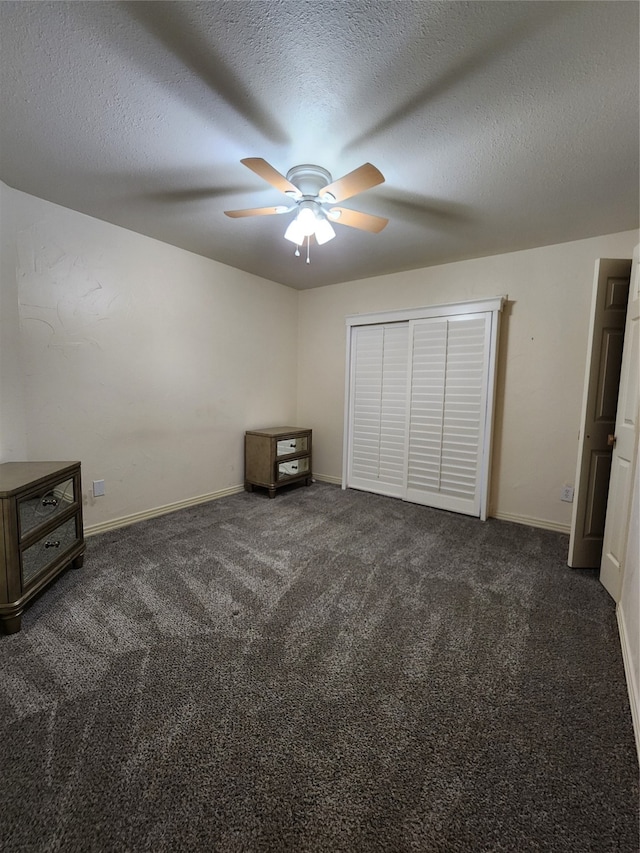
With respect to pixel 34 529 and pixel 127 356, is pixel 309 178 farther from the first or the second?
pixel 34 529

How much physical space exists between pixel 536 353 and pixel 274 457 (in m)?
2.65

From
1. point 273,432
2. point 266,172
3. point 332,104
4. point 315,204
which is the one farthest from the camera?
point 273,432

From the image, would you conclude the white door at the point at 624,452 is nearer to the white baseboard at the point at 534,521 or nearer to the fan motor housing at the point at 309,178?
the white baseboard at the point at 534,521

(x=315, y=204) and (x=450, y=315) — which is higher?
(x=315, y=204)

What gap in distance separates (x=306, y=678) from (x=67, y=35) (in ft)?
8.49

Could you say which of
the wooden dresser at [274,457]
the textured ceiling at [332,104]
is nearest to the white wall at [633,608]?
the textured ceiling at [332,104]

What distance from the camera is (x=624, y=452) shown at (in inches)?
79.2

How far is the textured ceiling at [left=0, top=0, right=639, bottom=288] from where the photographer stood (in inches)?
46.7

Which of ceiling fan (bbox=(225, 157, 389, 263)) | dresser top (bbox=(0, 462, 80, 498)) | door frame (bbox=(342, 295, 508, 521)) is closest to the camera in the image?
dresser top (bbox=(0, 462, 80, 498))

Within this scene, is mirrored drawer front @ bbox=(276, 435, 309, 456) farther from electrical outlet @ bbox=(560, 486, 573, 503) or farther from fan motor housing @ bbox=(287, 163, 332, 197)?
electrical outlet @ bbox=(560, 486, 573, 503)

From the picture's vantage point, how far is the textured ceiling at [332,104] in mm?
1186

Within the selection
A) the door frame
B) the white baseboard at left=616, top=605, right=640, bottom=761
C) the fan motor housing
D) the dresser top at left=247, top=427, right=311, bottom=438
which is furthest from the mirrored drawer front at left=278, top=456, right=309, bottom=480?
the white baseboard at left=616, top=605, right=640, bottom=761

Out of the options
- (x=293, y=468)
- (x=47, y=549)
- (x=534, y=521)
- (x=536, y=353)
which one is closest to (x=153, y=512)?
(x=47, y=549)

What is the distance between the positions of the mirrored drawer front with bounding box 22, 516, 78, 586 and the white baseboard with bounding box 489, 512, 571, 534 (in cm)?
338
